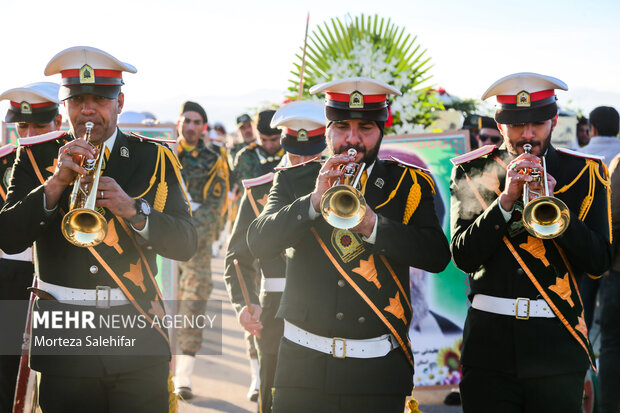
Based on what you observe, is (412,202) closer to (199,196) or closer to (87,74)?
(87,74)

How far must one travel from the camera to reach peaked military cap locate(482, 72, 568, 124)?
13.3ft

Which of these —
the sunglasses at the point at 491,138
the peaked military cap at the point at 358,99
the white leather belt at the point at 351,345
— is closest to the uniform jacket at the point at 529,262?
the white leather belt at the point at 351,345

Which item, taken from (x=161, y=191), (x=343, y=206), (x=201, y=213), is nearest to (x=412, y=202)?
(x=343, y=206)

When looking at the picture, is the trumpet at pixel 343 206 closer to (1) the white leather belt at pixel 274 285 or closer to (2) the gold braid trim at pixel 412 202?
(2) the gold braid trim at pixel 412 202

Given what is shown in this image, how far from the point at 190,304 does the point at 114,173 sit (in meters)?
4.34

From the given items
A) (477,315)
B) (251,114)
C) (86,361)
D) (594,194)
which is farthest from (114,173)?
(251,114)

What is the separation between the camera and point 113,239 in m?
3.95

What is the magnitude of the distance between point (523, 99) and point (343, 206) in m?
1.15

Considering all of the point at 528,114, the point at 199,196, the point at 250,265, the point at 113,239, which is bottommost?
the point at 199,196

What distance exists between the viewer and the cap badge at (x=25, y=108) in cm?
562

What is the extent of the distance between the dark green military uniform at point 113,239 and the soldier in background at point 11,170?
3.80ft

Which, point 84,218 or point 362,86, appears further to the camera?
point 362,86

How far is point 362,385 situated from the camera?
12.1ft

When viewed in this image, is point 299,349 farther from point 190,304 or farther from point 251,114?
point 251,114
